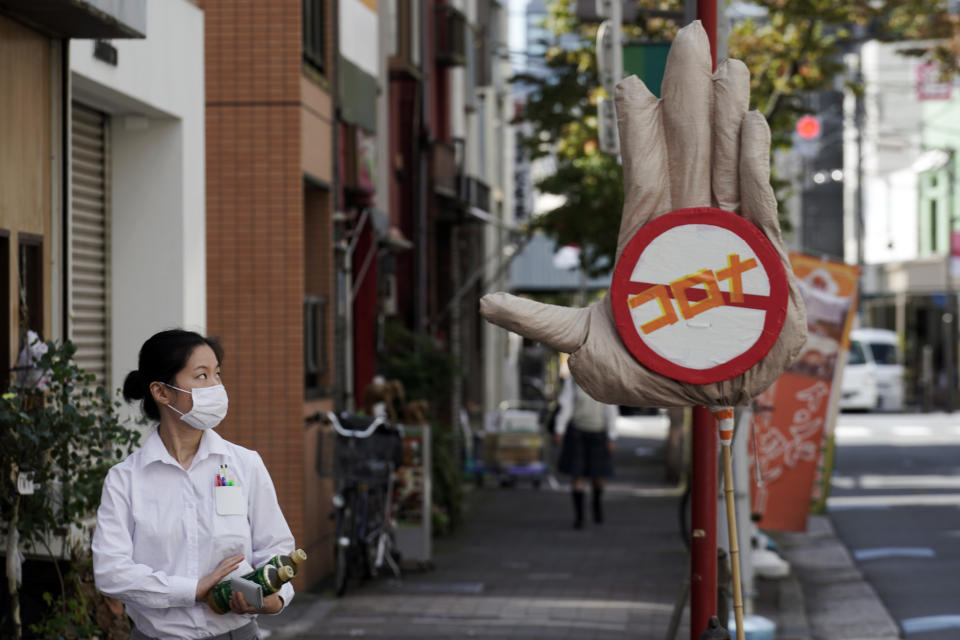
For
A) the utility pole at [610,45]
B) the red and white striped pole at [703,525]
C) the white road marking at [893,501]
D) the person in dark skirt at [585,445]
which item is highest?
the utility pole at [610,45]

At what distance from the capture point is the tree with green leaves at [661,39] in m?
20.9

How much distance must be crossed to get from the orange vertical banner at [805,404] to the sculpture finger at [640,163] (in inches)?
266

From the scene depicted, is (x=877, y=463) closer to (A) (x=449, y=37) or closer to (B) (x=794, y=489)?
(A) (x=449, y=37)

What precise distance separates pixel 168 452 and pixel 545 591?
28.0ft

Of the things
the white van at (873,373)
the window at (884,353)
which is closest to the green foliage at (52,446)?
the white van at (873,373)

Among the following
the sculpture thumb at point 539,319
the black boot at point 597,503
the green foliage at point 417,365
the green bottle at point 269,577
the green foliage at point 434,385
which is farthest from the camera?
the black boot at point 597,503

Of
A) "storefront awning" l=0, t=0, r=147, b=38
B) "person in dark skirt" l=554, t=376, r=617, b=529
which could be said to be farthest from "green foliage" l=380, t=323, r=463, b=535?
"storefront awning" l=0, t=0, r=147, b=38

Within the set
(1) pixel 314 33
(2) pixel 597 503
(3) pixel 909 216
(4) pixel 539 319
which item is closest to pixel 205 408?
(4) pixel 539 319

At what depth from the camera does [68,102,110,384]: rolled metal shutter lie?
1055cm

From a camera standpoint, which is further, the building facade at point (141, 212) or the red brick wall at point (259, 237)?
the red brick wall at point (259, 237)

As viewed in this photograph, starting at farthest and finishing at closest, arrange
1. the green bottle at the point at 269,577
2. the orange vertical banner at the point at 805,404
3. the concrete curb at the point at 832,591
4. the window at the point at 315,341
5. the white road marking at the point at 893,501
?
the white road marking at the point at 893,501, the window at the point at 315,341, the orange vertical banner at the point at 805,404, the concrete curb at the point at 832,591, the green bottle at the point at 269,577

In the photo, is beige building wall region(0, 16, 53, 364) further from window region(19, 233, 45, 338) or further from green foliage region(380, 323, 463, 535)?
green foliage region(380, 323, 463, 535)

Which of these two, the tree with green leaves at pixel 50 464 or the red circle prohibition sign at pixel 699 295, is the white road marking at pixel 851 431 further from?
the red circle prohibition sign at pixel 699 295

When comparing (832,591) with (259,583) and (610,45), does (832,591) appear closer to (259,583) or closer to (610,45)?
(610,45)
